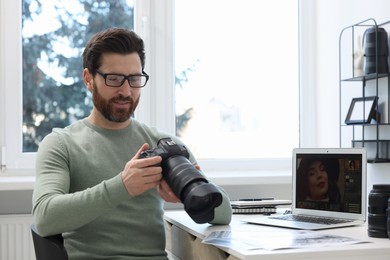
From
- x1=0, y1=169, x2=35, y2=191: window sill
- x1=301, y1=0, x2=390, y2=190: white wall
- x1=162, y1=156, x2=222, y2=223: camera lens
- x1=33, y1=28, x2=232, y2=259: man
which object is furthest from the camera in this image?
x1=301, y1=0, x2=390, y2=190: white wall

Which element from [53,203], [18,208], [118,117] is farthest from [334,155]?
[18,208]

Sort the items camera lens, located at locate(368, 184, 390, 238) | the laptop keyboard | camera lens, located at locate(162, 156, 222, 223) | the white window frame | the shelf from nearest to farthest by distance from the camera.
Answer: camera lens, located at locate(162, 156, 222, 223), camera lens, located at locate(368, 184, 390, 238), the laptop keyboard, the shelf, the white window frame

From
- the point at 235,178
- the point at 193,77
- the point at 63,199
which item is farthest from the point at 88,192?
the point at 193,77

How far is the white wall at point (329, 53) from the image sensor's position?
9.74ft

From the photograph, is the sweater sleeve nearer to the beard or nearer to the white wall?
the beard

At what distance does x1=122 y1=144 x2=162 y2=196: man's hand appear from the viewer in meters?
1.57

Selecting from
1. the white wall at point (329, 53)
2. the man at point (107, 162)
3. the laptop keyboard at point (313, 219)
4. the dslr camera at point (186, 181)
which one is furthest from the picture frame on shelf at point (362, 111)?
the dslr camera at point (186, 181)

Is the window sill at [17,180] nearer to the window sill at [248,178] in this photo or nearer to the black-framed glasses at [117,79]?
the window sill at [248,178]

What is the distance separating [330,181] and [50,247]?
885 mm

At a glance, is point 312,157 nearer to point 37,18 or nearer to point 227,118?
point 227,118

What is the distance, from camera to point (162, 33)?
3287 millimetres

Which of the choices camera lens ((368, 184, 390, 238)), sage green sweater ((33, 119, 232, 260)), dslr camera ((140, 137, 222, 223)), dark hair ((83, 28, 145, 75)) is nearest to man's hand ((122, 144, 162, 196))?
dslr camera ((140, 137, 222, 223))

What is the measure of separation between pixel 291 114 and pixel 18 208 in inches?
58.3

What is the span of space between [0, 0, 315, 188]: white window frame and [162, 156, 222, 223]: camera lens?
152cm
